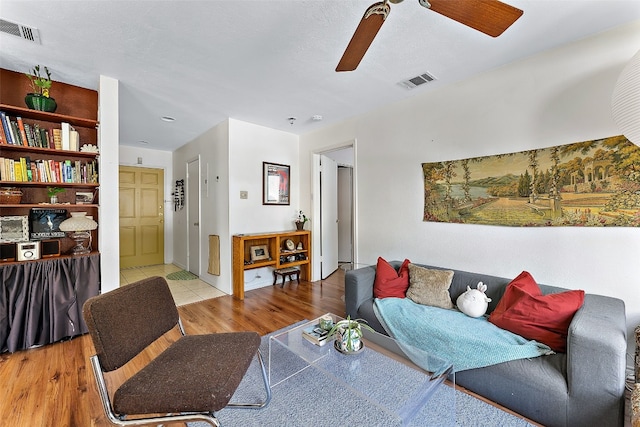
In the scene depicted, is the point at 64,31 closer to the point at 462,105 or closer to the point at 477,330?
the point at 462,105

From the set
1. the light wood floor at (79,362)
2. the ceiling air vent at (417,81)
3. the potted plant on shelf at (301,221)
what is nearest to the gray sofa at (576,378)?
the light wood floor at (79,362)

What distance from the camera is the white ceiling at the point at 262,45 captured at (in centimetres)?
165

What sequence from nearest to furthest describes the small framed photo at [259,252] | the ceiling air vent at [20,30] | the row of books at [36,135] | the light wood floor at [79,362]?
the light wood floor at [79,362]
the ceiling air vent at [20,30]
the row of books at [36,135]
the small framed photo at [259,252]

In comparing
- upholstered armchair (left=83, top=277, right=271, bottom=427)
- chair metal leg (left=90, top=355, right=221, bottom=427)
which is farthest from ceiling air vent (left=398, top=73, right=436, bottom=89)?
chair metal leg (left=90, top=355, right=221, bottom=427)

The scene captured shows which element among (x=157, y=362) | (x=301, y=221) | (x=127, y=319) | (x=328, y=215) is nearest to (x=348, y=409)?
(x=157, y=362)

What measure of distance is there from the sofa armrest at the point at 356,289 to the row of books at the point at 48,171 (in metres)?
2.61

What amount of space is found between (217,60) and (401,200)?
2269 mm

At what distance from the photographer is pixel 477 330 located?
1804mm

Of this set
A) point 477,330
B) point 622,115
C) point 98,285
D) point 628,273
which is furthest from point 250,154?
point 628,273

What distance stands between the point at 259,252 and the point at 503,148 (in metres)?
3.17

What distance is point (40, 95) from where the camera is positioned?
2.31 metres

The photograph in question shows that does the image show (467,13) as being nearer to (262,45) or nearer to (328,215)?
(262,45)

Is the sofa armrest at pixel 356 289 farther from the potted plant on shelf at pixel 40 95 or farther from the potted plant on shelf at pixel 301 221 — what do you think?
the potted plant on shelf at pixel 40 95

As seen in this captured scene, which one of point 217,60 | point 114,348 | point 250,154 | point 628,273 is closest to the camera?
point 114,348
